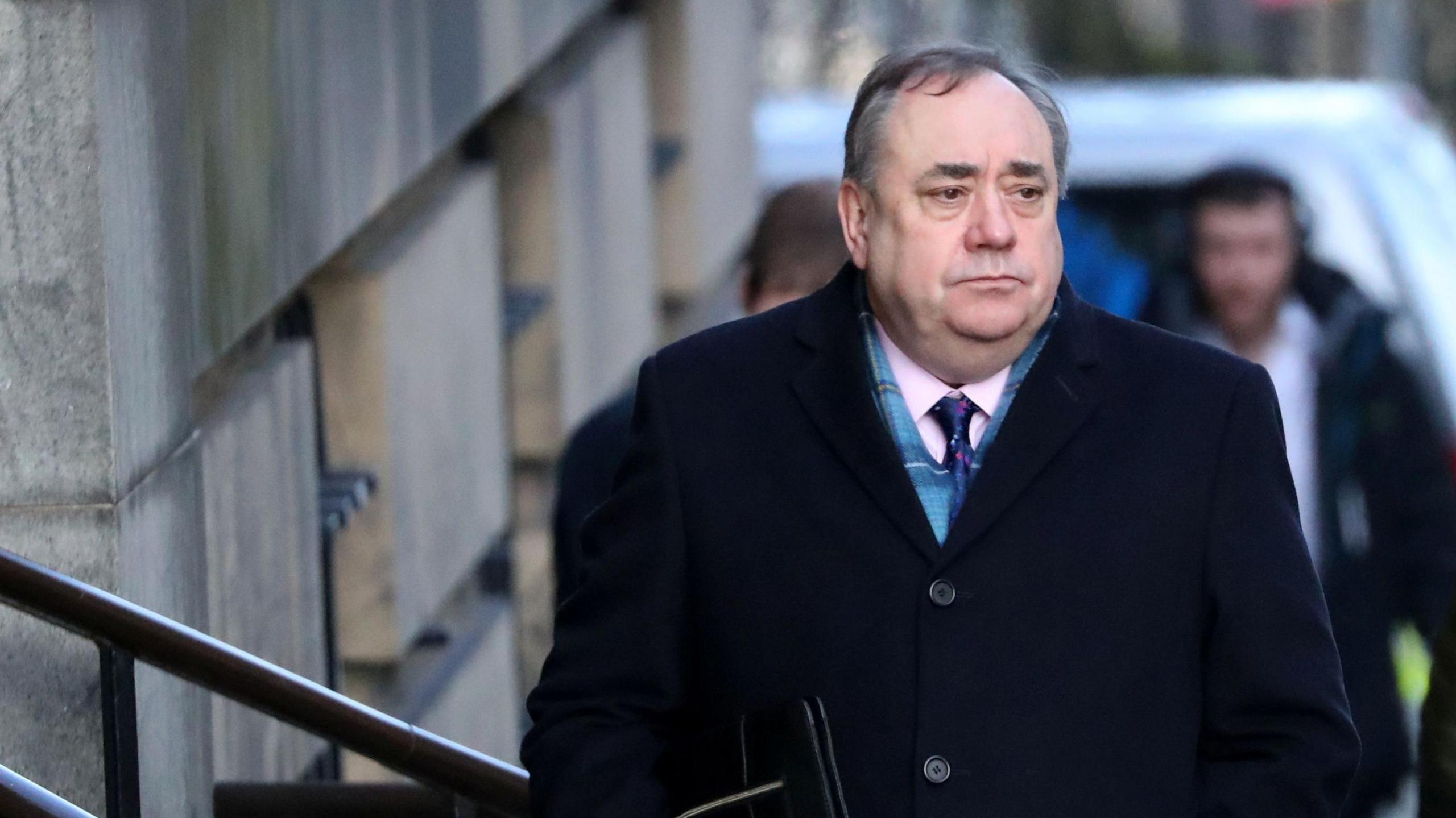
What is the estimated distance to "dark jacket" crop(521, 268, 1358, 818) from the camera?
2.59m

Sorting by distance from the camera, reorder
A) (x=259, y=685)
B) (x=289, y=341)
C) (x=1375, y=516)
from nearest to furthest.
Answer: (x=259, y=685)
(x=289, y=341)
(x=1375, y=516)

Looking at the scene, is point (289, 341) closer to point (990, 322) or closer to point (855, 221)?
point (855, 221)

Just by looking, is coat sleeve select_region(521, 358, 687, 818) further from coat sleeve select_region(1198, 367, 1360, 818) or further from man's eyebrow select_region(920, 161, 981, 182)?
coat sleeve select_region(1198, 367, 1360, 818)

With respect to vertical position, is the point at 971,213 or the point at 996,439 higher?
the point at 971,213

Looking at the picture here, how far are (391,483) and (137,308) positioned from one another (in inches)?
76.6

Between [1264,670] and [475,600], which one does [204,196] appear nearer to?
[1264,670]

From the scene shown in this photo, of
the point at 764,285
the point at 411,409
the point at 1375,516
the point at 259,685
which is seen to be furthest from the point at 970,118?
the point at 1375,516

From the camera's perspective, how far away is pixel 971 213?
2.61 metres

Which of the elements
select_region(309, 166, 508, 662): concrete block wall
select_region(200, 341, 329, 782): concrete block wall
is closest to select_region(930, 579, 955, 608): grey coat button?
select_region(200, 341, 329, 782): concrete block wall

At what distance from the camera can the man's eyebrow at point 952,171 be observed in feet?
8.56

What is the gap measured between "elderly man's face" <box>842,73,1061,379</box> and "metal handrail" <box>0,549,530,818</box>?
791 mm

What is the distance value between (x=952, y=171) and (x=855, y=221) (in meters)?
0.18

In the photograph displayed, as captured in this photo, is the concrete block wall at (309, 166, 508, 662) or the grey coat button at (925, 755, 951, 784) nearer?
the grey coat button at (925, 755, 951, 784)

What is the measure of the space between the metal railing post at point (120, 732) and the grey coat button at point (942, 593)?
944mm
